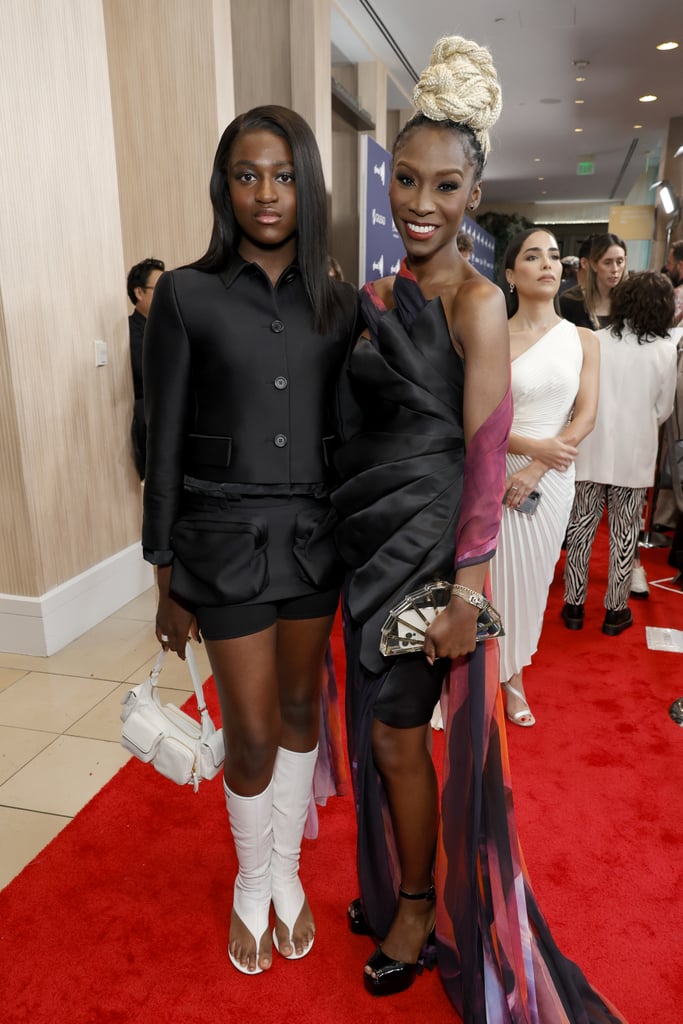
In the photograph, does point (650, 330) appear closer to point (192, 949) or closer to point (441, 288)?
point (441, 288)

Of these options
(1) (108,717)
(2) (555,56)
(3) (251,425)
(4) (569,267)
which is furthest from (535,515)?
(2) (555,56)

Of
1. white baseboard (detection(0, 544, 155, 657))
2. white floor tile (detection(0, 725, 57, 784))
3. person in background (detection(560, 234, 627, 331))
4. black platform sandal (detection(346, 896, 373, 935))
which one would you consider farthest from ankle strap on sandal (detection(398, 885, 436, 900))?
person in background (detection(560, 234, 627, 331))

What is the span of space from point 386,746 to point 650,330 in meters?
2.71

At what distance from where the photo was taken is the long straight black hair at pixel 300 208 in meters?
1.44

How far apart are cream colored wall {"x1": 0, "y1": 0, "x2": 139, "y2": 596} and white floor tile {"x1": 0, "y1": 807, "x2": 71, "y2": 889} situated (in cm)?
127

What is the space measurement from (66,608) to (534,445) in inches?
85.6

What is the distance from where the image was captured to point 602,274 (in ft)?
14.2

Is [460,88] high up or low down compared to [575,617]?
up

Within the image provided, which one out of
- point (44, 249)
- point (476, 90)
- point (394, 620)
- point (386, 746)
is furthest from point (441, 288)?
point (44, 249)

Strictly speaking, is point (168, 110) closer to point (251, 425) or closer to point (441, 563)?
point (251, 425)

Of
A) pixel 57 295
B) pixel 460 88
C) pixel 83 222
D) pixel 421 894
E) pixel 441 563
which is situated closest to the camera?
pixel 460 88

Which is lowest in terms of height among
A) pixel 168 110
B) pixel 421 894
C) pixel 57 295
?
pixel 421 894

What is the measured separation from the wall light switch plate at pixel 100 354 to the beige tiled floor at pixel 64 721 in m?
1.22

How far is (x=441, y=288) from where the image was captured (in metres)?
1.46
